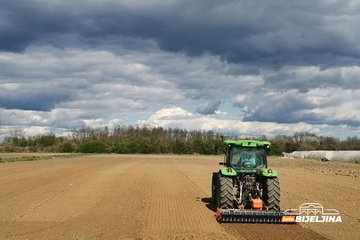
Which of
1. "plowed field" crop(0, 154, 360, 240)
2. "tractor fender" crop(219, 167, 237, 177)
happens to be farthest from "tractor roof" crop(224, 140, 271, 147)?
"plowed field" crop(0, 154, 360, 240)

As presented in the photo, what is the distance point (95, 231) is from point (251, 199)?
4.71 meters

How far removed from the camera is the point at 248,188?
1362 cm

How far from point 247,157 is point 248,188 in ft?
3.67

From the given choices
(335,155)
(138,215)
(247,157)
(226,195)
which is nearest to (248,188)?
(226,195)

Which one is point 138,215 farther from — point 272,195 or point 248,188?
point 272,195

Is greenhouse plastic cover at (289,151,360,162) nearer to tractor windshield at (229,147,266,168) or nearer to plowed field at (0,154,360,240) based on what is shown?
plowed field at (0,154,360,240)

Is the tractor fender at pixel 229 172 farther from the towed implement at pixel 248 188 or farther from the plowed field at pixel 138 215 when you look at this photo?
the plowed field at pixel 138 215

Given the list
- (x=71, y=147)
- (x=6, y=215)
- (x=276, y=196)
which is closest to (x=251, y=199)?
(x=276, y=196)

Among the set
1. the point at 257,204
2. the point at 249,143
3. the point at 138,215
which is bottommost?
the point at 138,215

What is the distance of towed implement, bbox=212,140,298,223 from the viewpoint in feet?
40.3

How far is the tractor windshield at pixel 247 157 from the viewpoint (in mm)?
14225

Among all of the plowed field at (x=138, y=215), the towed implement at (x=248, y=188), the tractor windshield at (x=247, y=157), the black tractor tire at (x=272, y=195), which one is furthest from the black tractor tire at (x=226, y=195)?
the tractor windshield at (x=247, y=157)

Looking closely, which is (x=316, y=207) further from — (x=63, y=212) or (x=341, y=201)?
(x=63, y=212)

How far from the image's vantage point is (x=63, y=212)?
1453 cm
